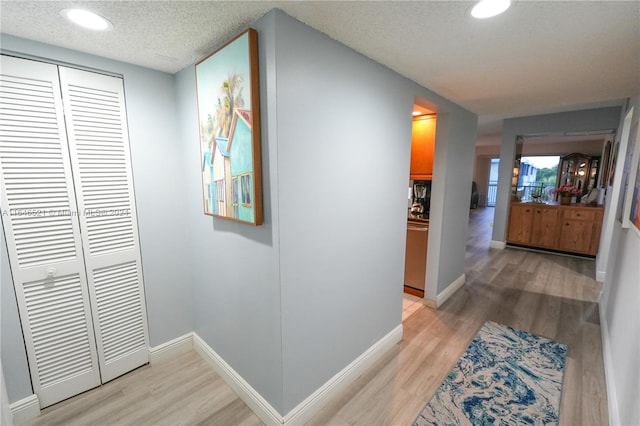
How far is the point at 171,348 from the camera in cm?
230

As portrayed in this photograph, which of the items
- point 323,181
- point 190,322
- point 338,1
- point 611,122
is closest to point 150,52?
point 338,1

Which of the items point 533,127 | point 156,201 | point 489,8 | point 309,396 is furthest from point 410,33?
point 533,127

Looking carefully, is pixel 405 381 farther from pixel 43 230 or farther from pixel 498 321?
pixel 43 230

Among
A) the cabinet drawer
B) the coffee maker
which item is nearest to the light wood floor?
the coffee maker

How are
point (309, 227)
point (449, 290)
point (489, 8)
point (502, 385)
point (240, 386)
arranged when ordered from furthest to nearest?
point (449, 290) < point (502, 385) < point (240, 386) < point (309, 227) < point (489, 8)

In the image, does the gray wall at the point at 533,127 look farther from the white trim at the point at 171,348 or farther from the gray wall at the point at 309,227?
the white trim at the point at 171,348

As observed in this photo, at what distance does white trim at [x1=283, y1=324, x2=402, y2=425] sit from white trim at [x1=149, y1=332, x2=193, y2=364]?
4.04ft

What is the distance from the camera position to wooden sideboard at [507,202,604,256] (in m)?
4.75

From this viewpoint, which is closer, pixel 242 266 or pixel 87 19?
pixel 87 19

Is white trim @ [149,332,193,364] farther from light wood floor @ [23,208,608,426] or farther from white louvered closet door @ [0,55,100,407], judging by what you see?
white louvered closet door @ [0,55,100,407]

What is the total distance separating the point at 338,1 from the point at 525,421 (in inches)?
102

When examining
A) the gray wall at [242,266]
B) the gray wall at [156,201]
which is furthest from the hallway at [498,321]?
the gray wall at [156,201]

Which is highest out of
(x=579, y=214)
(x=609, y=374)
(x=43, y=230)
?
(x=43, y=230)

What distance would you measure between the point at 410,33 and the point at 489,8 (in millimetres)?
366
